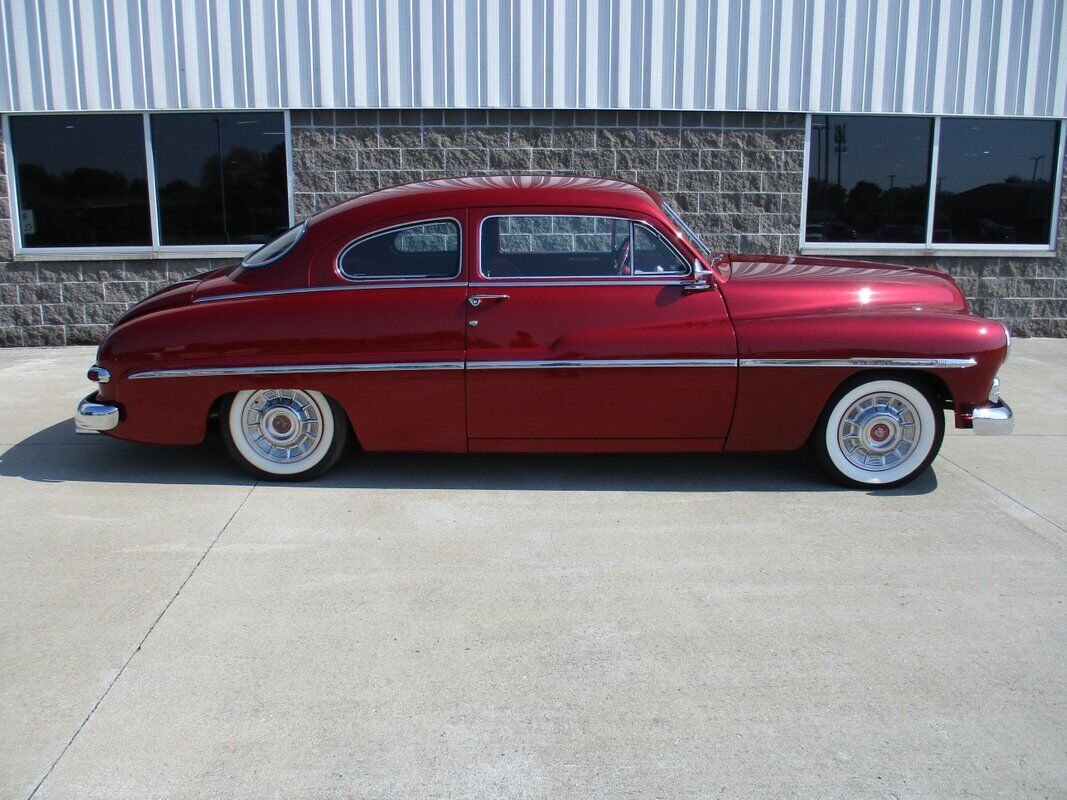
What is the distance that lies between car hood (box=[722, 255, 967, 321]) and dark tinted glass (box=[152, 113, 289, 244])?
5.51 meters

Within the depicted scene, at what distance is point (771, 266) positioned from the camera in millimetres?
5863

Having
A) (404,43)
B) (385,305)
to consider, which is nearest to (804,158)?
(404,43)

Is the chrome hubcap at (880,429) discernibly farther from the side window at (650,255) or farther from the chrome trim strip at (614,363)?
the side window at (650,255)

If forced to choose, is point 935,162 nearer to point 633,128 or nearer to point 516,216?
point 633,128

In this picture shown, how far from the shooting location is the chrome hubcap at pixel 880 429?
533cm

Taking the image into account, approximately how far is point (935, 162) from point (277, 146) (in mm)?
6605

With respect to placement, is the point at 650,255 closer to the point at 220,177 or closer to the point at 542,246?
the point at 542,246

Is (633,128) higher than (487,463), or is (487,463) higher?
(633,128)

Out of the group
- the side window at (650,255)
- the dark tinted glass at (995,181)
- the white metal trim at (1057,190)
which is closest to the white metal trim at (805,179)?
the dark tinted glass at (995,181)

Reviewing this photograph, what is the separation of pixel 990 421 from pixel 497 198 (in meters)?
3.01

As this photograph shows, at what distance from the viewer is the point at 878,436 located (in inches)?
211

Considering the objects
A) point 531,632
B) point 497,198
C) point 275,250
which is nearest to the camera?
point 531,632

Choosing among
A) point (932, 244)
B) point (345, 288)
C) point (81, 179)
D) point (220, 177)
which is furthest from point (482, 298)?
point (932, 244)

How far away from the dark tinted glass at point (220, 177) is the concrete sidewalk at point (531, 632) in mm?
4300
